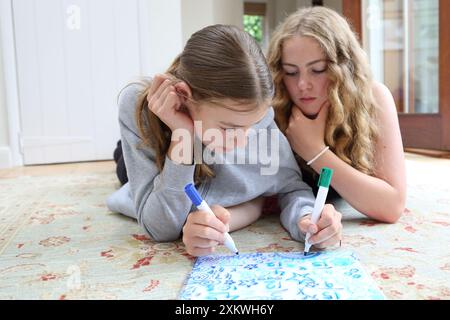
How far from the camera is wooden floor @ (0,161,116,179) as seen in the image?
7.19 feet

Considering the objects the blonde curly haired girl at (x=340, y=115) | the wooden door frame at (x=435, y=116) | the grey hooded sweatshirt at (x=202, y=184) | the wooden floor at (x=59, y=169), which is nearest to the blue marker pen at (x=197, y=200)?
the grey hooded sweatshirt at (x=202, y=184)

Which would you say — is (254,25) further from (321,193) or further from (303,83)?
(321,193)

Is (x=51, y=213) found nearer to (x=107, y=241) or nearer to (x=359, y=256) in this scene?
(x=107, y=241)

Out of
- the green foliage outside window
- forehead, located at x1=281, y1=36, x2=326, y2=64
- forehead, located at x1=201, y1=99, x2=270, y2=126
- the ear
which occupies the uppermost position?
the green foliage outside window

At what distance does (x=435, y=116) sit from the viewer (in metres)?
2.35

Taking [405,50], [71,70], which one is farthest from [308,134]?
[405,50]

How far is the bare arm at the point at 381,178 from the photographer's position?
1.00m

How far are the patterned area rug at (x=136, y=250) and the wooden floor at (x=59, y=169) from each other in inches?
30.4

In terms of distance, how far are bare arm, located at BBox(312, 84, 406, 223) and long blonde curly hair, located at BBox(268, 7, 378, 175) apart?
0.02 m

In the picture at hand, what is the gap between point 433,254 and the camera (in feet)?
2.75

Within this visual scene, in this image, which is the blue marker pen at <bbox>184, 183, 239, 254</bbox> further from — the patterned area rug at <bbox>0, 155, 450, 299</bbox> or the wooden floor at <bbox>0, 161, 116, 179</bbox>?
the wooden floor at <bbox>0, 161, 116, 179</bbox>

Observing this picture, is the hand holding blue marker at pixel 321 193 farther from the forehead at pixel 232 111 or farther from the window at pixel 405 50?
the window at pixel 405 50

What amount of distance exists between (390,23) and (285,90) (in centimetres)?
189

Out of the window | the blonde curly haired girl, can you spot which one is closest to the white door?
the window
